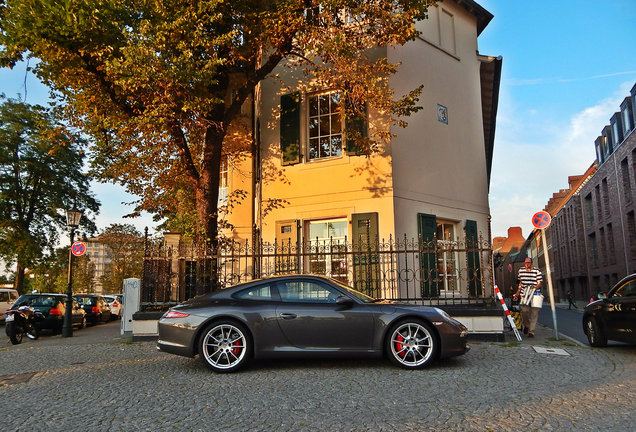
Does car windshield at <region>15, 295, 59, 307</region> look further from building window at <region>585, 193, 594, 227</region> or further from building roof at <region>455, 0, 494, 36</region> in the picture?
building window at <region>585, 193, 594, 227</region>

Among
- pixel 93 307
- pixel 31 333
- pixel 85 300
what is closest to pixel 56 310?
pixel 31 333

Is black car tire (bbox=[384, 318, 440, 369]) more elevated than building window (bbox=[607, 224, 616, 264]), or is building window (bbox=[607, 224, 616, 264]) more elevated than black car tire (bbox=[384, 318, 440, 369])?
building window (bbox=[607, 224, 616, 264])

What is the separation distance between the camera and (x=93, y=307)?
21.2 m

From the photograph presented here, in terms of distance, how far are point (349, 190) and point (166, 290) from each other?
553cm

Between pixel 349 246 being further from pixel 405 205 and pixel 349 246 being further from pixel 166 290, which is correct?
pixel 166 290

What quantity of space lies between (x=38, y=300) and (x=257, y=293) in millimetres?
12734

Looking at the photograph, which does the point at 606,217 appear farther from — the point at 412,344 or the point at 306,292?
the point at 306,292

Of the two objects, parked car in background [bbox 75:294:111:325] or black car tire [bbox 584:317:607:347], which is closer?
black car tire [bbox 584:317:607:347]

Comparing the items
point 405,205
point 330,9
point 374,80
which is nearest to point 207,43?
point 330,9

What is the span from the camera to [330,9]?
11250 mm

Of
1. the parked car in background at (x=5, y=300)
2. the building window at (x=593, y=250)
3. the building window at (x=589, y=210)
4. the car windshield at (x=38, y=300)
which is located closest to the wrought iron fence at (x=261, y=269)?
the car windshield at (x=38, y=300)

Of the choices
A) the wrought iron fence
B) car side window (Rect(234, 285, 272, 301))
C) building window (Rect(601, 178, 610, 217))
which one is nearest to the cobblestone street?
car side window (Rect(234, 285, 272, 301))

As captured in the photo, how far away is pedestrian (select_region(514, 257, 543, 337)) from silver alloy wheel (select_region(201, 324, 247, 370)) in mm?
6736

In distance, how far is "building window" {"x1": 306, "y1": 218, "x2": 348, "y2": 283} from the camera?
13.2 m
